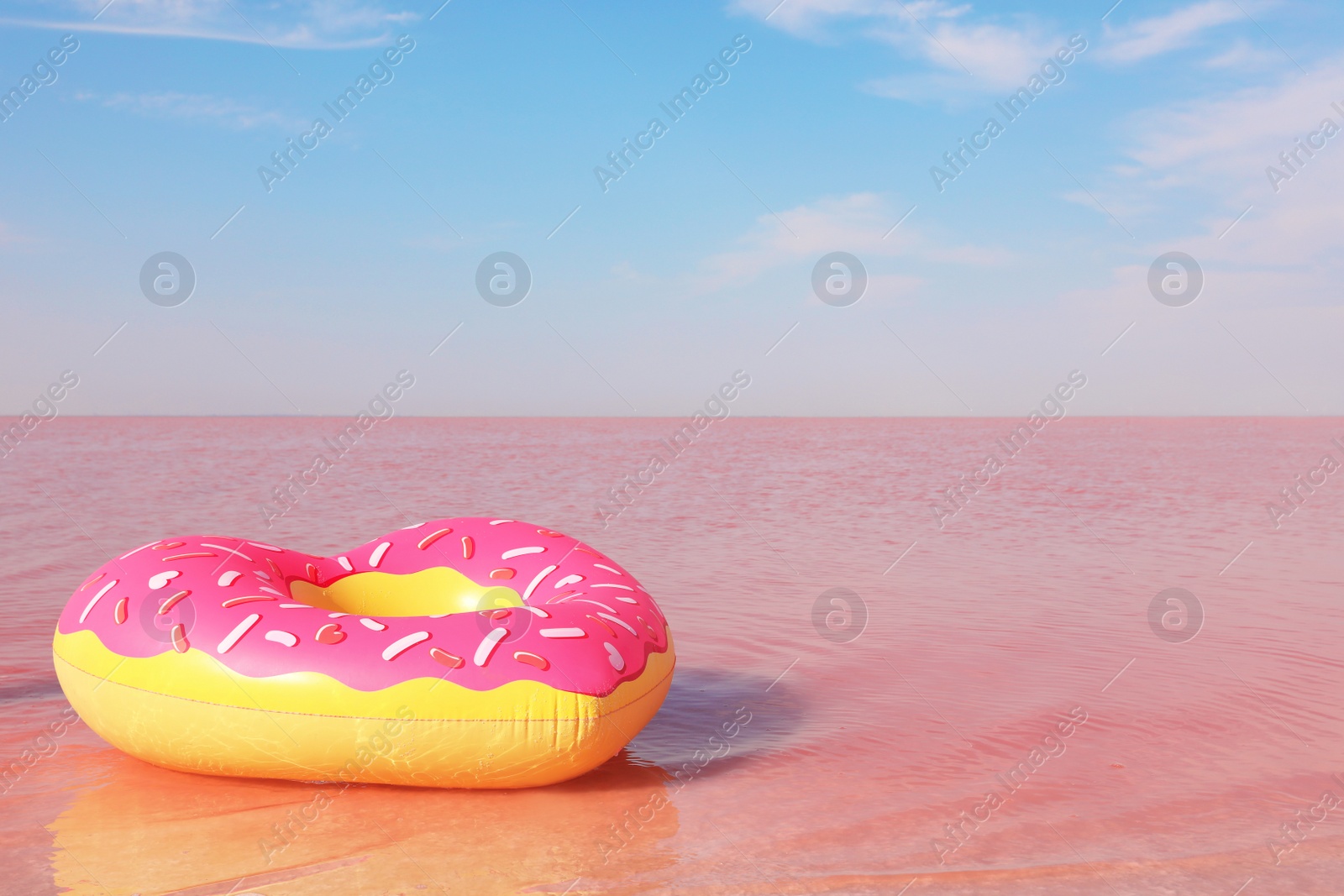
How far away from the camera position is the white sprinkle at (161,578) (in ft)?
13.4

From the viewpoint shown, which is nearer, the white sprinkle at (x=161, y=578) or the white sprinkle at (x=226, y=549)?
the white sprinkle at (x=161, y=578)

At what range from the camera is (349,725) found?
3684 mm

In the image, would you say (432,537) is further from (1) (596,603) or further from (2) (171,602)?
(2) (171,602)

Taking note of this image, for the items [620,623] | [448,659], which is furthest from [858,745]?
[448,659]

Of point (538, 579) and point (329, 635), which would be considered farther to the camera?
point (538, 579)

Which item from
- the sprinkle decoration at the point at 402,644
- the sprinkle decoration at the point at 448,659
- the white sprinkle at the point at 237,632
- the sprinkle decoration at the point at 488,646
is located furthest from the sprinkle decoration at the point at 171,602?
the sprinkle decoration at the point at 488,646

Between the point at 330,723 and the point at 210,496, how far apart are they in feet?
35.6

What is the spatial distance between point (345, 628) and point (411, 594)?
3.58ft

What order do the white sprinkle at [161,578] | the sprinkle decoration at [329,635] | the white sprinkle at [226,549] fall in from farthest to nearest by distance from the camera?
1. the white sprinkle at [226,549]
2. the white sprinkle at [161,578]
3. the sprinkle decoration at [329,635]

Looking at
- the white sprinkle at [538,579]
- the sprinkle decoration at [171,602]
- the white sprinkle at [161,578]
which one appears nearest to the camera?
the sprinkle decoration at [171,602]

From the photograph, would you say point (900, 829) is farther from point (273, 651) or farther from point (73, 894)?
point (73, 894)

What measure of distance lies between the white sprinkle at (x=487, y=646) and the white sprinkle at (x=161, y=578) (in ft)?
4.24

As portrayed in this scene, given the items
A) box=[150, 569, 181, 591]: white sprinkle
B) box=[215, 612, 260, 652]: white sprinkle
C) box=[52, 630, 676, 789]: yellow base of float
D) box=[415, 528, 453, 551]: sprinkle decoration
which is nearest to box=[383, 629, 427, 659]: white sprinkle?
box=[52, 630, 676, 789]: yellow base of float

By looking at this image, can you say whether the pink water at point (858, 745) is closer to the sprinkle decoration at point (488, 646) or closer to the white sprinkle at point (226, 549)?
the sprinkle decoration at point (488, 646)
